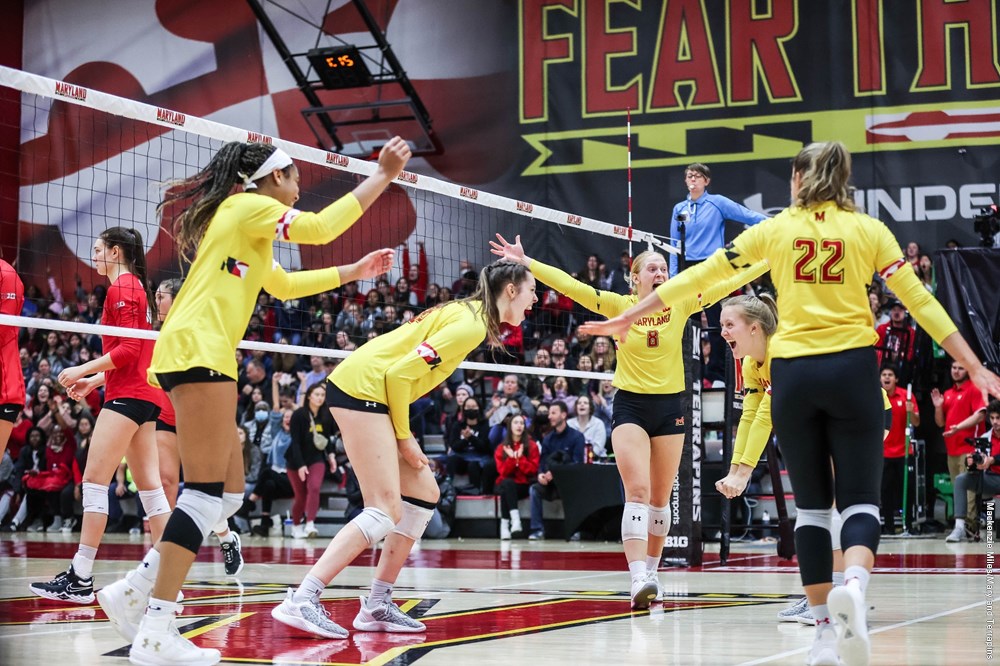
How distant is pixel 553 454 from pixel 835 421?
9699 mm

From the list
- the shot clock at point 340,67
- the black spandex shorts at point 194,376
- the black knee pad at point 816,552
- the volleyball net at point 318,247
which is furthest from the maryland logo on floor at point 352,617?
the shot clock at point 340,67

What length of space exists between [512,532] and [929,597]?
7.49m

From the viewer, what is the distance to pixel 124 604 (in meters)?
4.36

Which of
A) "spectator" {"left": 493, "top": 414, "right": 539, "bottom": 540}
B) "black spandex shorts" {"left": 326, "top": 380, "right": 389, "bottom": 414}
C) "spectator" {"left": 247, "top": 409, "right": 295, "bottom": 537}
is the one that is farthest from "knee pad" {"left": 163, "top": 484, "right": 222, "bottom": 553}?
"spectator" {"left": 247, "top": 409, "right": 295, "bottom": 537}

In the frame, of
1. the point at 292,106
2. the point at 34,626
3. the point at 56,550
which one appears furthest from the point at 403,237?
the point at 34,626

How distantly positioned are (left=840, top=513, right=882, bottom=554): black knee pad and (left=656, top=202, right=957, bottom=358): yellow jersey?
60 centimetres

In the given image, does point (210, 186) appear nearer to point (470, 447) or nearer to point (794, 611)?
point (794, 611)

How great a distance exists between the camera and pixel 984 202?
1633 cm

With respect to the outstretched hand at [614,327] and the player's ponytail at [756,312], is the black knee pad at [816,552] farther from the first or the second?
the player's ponytail at [756,312]

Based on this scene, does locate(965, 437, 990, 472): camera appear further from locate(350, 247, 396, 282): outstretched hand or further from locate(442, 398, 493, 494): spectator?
locate(350, 247, 396, 282): outstretched hand

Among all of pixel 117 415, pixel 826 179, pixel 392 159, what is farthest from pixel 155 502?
pixel 826 179

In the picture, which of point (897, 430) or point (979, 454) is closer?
point (979, 454)

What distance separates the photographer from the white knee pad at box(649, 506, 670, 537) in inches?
276

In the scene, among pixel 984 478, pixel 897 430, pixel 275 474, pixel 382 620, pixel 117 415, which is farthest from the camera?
pixel 275 474
